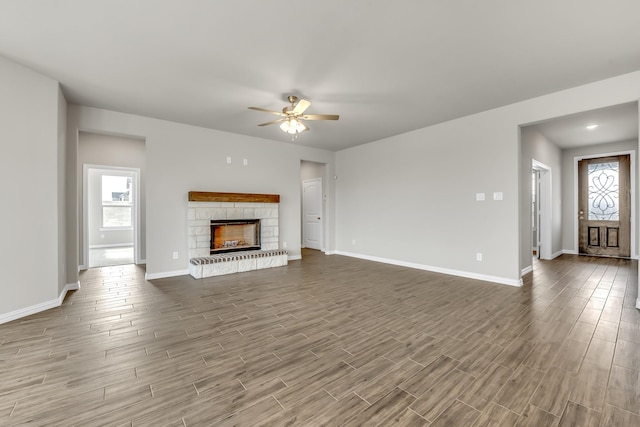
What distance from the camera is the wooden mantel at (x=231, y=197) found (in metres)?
4.96

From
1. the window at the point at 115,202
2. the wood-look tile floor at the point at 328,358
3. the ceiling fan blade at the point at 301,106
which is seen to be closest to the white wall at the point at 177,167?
the wood-look tile floor at the point at 328,358

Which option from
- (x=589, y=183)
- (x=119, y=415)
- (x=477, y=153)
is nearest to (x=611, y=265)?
(x=589, y=183)

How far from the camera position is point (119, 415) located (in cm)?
157

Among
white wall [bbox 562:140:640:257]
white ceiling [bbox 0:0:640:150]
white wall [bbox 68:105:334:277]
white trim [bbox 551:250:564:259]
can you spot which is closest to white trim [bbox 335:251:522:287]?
white ceiling [bbox 0:0:640:150]

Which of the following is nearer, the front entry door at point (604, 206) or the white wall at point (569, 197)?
the front entry door at point (604, 206)

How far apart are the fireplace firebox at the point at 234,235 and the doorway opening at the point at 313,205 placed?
2181 mm

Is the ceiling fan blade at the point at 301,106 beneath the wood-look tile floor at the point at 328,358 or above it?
above

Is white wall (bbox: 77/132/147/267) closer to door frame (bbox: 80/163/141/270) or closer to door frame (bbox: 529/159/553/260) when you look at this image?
door frame (bbox: 80/163/141/270)

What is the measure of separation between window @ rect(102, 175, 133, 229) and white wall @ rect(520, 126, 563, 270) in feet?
33.4

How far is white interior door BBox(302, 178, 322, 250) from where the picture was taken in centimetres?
780

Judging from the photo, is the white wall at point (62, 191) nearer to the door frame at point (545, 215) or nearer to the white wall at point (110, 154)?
the white wall at point (110, 154)

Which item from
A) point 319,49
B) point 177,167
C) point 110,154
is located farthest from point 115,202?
point 319,49

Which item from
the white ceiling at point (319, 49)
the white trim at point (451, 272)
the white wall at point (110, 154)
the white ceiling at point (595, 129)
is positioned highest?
the white ceiling at point (319, 49)

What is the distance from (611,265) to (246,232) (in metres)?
7.32
